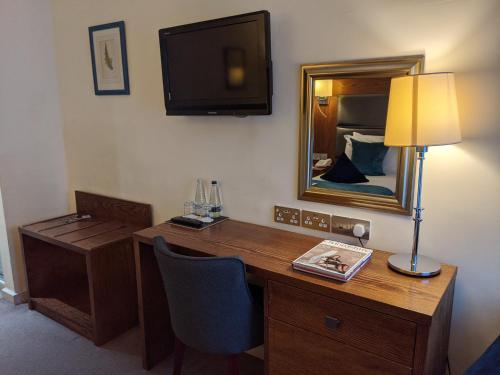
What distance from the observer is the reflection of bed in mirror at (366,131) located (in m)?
1.59

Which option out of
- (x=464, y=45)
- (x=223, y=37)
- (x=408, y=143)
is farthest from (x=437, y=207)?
(x=223, y=37)

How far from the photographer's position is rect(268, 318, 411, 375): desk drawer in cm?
128

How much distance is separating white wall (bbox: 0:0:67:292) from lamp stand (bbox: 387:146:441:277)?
8.12 ft

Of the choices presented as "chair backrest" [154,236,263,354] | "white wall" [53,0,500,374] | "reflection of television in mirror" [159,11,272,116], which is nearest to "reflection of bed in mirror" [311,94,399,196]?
"white wall" [53,0,500,374]

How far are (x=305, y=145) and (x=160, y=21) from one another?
1.13 metres

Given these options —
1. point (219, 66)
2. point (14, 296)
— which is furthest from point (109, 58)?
point (14, 296)

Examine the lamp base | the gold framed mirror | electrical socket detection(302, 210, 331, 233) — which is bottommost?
the lamp base

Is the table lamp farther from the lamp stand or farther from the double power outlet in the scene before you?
the double power outlet

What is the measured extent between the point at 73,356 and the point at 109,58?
1.81 meters

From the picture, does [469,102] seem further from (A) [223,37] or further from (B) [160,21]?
(B) [160,21]

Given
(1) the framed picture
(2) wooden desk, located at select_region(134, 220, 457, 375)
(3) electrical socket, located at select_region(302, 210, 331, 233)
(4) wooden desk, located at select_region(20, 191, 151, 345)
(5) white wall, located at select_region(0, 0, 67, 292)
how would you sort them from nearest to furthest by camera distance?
(2) wooden desk, located at select_region(134, 220, 457, 375)
(3) electrical socket, located at select_region(302, 210, 331, 233)
(4) wooden desk, located at select_region(20, 191, 151, 345)
(1) the framed picture
(5) white wall, located at select_region(0, 0, 67, 292)

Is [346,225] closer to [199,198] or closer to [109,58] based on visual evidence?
[199,198]

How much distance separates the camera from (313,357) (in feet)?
4.65

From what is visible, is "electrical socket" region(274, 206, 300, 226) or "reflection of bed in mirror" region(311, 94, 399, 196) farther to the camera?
"electrical socket" region(274, 206, 300, 226)
